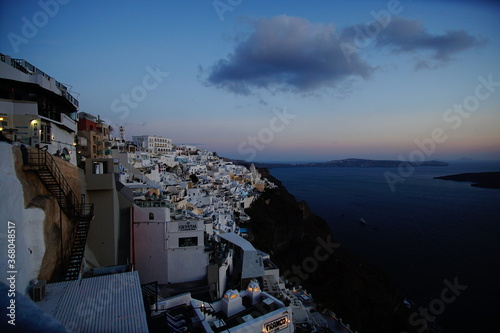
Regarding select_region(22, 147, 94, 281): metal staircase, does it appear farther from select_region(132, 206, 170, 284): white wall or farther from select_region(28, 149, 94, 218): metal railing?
select_region(132, 206, 170, 284): white wall

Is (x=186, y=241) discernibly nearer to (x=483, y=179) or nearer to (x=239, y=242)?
(x=239, y=242)

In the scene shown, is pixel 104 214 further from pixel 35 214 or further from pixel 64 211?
pixel 35 214

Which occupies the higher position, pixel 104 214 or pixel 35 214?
pixel 35 214

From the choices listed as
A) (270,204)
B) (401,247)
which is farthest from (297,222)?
(401,247)

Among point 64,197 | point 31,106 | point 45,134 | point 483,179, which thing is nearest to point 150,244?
point 64,197

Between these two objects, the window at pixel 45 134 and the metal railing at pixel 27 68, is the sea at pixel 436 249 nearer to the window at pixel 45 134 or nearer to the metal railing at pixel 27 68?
the window at pixel 45 134
